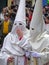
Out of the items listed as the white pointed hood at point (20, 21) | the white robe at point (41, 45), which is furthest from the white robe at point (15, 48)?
the white robe at point (41, 45)

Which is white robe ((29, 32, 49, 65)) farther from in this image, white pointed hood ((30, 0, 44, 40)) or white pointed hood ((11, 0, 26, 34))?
white pointed hood ((11, 0, 26, 34))

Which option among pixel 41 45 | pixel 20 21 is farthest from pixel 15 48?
pixel 41 45

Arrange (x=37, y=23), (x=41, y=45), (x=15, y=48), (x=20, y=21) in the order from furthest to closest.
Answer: (x=20, y=21) → (x=15, y=48) → (x=37, y=23) → (x=41, y=45)

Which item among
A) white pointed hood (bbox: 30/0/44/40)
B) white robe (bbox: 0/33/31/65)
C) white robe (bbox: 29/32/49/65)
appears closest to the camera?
white robe (bbox: 29/32/49/65)

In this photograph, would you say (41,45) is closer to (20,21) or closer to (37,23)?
(37,23)

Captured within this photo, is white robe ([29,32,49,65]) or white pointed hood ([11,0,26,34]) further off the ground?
white pointed hood ([11,0,26,34])

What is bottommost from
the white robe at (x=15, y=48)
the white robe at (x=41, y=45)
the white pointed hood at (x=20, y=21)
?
the white robe at (x=15, y=48)

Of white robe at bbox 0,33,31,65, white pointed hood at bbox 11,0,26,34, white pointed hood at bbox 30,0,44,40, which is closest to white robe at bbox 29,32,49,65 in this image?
white pointed hood at bbox 30,0,44,40

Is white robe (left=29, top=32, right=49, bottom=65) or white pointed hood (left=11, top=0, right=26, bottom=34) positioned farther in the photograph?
white pointed hood (left=11, top=0, right=26, bottom=34)

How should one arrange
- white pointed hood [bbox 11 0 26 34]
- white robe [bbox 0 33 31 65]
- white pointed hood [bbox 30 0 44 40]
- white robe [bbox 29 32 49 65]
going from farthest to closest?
1. white pointed hood [bbox 11 0 26 34]
2. white robe [bbox 0 33 31 65]
3. white pointed hood [bbox 30 0 44 40]
4. white robe [bbox 29 32 49 65]

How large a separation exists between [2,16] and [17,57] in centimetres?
474

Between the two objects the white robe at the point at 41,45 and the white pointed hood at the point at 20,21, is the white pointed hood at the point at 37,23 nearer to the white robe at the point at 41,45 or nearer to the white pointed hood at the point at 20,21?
the white robe at the point at 41,45

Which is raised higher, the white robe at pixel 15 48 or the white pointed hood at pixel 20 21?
the white pointed hood at pixel 20 21

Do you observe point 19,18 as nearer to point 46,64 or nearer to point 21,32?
point 21,32
